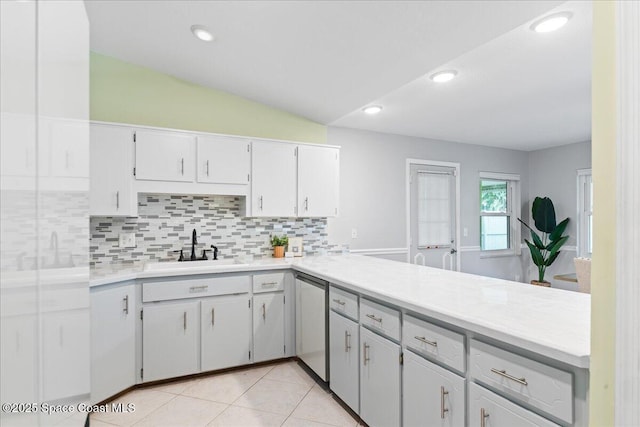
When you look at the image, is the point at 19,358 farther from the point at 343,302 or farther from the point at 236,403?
the point at 236,403

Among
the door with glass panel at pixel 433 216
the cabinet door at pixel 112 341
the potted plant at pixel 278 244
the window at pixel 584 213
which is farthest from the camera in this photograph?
the window at pixel 584 213

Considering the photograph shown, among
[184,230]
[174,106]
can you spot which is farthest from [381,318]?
[174,106]

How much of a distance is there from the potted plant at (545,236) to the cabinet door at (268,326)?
4.27 meters

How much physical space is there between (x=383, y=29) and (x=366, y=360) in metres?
2.04

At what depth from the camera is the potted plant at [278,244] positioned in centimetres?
360

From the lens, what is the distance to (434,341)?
1.55 meters

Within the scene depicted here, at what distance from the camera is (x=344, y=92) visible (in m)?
3.11

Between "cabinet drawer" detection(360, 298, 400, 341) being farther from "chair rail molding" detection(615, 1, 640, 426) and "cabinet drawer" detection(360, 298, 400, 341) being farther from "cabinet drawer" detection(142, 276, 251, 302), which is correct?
"cabinet drawer" detection(142, 276, 251, 302)

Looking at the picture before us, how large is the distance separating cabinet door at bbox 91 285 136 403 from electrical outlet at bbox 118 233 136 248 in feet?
2.07

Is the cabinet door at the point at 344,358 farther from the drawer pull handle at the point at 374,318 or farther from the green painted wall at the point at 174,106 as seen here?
the green painted wall at the point at 174,106

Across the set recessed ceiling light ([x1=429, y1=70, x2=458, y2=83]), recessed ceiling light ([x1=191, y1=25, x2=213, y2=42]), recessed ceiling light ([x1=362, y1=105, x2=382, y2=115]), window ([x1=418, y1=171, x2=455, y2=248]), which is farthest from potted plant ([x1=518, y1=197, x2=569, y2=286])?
recessed ceiling light ([x1=191, y1=25, x2=213, y2=42])

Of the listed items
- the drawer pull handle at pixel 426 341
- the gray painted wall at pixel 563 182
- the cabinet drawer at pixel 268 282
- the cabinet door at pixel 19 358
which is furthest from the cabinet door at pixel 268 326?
the gray painted wall at pixel 563 182

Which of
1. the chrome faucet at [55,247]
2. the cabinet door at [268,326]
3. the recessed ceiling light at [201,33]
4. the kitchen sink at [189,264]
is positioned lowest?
the cabinet door at [268,326]

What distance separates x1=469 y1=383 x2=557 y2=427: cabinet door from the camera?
116 cm
